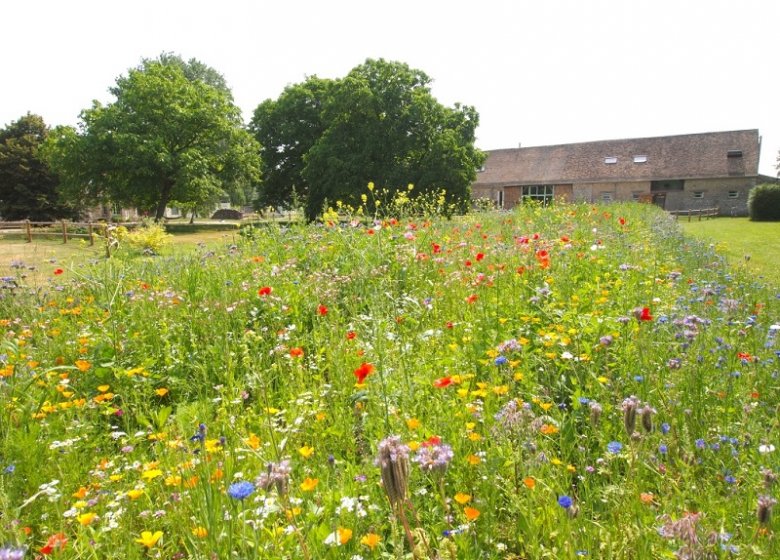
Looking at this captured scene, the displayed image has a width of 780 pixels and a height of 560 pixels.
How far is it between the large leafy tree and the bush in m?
33.5

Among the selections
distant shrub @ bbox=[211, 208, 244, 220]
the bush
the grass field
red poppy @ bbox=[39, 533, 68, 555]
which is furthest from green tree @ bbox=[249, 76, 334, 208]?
red poppy @ bbox=[39, 533, 68, 555]

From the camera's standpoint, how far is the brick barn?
129 ft

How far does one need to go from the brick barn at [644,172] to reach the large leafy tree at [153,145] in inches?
843

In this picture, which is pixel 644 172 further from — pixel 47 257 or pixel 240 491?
pixel 240 491

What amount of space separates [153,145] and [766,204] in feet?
127

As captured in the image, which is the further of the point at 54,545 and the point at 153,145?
the point at 153,145

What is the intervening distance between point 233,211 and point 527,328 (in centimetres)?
6472

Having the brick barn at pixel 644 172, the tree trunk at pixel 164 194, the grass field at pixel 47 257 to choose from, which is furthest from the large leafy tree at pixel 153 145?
the brick barn at pixel 644 172

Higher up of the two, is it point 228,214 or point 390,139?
point 390,139

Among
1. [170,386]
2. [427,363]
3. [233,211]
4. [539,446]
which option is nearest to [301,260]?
[170,386]

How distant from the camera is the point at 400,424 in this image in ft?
7.86

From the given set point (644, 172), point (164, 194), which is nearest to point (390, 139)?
point (164, 194)

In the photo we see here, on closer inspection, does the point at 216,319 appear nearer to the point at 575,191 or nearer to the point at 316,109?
the point at 316,109

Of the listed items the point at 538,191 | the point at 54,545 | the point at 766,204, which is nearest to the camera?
the point at 54,545
